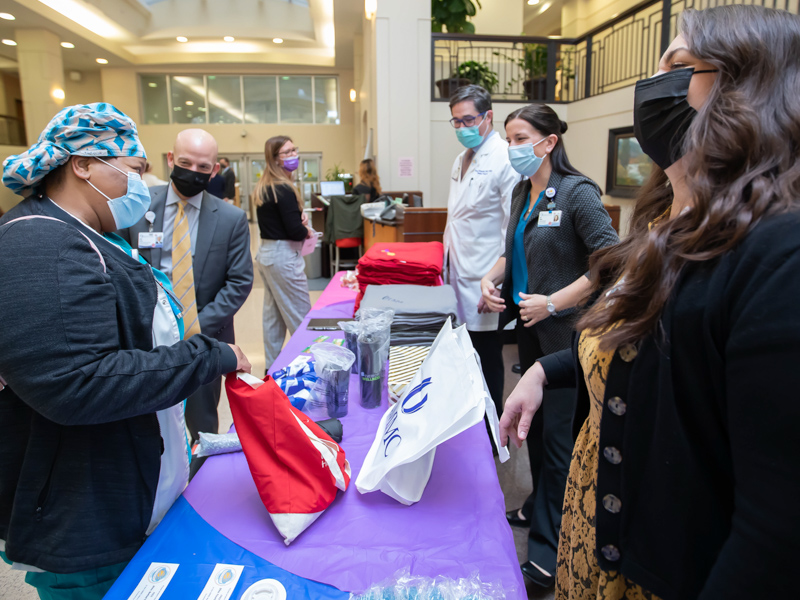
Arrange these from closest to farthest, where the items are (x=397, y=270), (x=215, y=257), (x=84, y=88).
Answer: (x=215, y=257) → (x=397, y=270) → (x=84, y=88)

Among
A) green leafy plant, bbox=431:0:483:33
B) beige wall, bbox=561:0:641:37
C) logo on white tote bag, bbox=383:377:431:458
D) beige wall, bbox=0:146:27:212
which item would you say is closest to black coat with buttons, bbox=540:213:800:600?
logo on white tote bag, bbox=383:377:431:458

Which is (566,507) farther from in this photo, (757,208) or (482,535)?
(757,208)

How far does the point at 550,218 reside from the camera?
5.38 ft

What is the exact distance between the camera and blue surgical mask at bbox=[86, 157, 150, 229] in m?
1.05

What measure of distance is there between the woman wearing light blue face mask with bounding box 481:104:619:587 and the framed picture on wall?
541 centimetres

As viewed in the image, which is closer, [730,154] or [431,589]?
[730,154]

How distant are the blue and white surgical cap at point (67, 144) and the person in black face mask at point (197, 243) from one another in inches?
32.8

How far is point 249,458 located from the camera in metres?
0.97

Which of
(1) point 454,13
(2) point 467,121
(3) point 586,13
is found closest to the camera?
(2) point 467,121

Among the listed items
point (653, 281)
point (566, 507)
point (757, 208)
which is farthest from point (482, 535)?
point (757, 208)

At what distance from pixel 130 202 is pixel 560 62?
910 centimetres

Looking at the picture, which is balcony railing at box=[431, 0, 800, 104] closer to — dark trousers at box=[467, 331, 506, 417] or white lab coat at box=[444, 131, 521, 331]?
white lab coat at box=[444, 131, 521, 331]

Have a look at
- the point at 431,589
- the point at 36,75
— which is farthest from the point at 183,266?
the point at 36,75

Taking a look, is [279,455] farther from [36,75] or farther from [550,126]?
[36,75]
